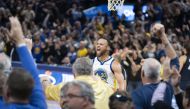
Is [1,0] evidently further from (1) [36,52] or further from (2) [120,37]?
(2) [120,37]

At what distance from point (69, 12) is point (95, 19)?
6.68ft

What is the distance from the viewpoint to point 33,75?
411cm

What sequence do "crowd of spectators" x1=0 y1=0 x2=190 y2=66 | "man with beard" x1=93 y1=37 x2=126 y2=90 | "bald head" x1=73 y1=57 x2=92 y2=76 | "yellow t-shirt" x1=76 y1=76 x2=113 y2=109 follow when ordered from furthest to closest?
"crowd of spectators" x1=0 y1=0 x2=190 y2=66 → "man with beard" x1=93 y1=37 x2=126 y2=90 → "yellow t-shirt" x1=76 y1=76 x2=113 y2=109 → "bald head" x1=73 y1=57 x2=92 y2=76

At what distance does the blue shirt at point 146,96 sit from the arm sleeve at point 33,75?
4.84 feet

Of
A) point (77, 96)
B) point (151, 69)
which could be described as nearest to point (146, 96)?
point (151, 69)

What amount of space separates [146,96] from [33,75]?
1.66 metres

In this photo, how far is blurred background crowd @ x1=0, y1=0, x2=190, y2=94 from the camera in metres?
16.4

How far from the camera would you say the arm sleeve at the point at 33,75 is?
161 inches

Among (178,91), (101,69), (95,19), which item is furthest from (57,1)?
(178,91)

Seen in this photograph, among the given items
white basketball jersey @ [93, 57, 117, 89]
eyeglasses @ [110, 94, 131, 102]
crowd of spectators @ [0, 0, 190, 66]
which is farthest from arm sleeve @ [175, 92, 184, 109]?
crowd of spectators @ [0, 0, 190, 66]

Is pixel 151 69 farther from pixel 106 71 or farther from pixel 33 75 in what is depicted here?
pixel 106 71

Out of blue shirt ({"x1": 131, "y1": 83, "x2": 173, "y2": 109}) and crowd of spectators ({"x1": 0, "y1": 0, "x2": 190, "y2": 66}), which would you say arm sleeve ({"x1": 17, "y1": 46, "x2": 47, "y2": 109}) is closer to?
blue shirt ({"x1": 131, "y1": 83, "x2": 173, "y2": 109})

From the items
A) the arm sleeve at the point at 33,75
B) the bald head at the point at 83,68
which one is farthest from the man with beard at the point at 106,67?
the arm sleeve at the point at 33,75

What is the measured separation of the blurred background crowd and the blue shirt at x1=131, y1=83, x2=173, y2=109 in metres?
7.62
